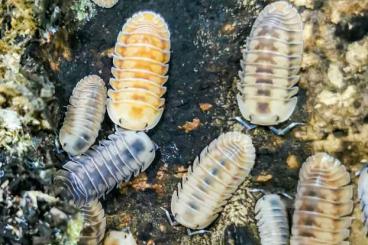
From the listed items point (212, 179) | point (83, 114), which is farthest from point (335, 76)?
point (83, 114)

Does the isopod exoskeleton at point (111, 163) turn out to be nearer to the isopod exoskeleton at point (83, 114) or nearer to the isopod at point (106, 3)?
the isopod exoskeleton at point (83, 114)

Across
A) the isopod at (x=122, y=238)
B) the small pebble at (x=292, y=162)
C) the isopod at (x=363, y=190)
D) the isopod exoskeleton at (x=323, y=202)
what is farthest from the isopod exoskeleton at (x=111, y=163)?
the isopod at (x=363, y=190)

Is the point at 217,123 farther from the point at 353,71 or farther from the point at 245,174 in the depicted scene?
the point at 353,71

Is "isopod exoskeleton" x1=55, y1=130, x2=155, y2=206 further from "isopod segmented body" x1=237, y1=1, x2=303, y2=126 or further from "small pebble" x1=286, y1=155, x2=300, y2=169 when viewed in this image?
"small pebble" x1=286, y1=155, x2=300, y2=169

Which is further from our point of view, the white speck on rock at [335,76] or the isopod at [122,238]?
the isopod at [122,238]

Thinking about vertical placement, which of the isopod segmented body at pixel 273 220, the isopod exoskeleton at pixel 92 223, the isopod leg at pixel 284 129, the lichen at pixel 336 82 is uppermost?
the lichen at pixel 336 82

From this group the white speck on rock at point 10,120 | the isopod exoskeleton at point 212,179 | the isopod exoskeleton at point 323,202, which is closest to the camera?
the white speck on rock at point 10,120
